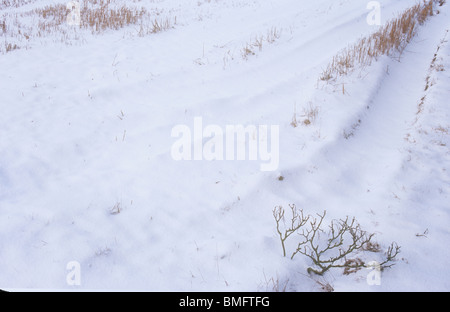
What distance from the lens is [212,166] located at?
12.0 feet

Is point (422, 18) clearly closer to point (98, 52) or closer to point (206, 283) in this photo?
point (98, 52)

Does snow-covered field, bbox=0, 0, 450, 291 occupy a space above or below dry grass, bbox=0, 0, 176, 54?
below

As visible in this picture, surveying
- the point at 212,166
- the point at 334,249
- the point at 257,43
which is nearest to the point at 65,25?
the point at 257,43

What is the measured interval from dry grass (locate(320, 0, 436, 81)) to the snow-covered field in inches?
9.5

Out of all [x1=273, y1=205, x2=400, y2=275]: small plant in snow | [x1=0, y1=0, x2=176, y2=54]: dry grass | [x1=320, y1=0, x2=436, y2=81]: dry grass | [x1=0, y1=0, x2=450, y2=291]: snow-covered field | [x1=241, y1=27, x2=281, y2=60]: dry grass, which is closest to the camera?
[x1=273, y1=205, x2=400, y2=275]: small plant in snow

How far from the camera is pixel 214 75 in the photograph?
239 inches

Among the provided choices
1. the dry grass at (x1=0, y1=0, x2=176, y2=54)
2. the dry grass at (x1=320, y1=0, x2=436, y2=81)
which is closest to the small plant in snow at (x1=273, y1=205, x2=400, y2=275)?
the dry grass at (x1=320, y1=0, x2=436, y2=81)

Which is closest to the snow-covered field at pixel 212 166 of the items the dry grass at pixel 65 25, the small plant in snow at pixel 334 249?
the small plant in snow at pixel 334 249

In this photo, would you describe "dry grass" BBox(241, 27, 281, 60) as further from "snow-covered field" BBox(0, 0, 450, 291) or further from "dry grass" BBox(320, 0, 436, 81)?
"dry grass" BBox(320, 0, 436, 81)

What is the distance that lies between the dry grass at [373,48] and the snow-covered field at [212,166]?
0.24 m

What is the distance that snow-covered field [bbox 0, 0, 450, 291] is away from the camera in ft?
8.08

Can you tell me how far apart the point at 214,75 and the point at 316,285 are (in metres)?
4.74

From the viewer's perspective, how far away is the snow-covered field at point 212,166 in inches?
97.0
